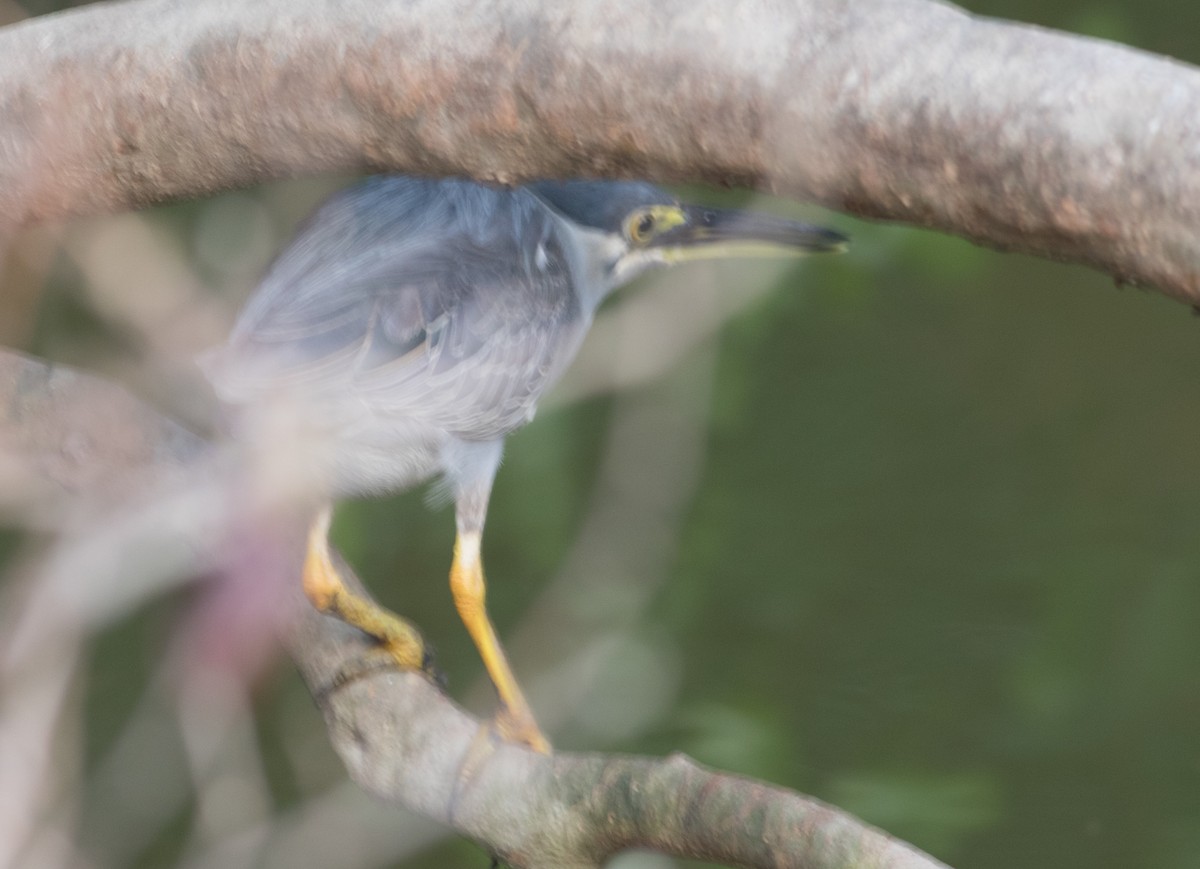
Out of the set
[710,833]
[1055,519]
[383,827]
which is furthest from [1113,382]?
[710,833]

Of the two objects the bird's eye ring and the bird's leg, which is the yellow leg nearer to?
the bird's leg

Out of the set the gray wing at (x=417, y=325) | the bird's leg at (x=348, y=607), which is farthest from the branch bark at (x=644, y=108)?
the bird's leg at (x=348, y=607)

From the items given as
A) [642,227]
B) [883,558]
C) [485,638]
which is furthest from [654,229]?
[883,558]

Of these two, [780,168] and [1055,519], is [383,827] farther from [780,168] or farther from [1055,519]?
[1055,519]

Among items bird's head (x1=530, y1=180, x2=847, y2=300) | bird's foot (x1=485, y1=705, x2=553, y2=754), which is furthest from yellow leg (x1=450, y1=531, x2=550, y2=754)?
bird's head (x1=530, y1=180, x2=847, y2=300)

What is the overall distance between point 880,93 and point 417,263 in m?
0.88

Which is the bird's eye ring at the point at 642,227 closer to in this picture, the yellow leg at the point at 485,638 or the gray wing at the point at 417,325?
the gray wing at the point at 417,325

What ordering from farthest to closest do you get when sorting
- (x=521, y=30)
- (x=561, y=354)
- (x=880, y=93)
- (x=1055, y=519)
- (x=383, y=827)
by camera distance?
(x=1055, y=519) → (x=383, y=827) → (x=561, y=354) → (x=521, y=30) → (x=880, y=93)

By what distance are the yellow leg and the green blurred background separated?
0.39 metres

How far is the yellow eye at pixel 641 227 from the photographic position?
1964 millimetres

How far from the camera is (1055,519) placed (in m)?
4.32

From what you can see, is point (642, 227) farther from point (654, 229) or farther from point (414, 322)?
point (414, 322)

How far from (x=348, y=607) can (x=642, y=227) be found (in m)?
0.60

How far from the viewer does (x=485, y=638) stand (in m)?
1.93
